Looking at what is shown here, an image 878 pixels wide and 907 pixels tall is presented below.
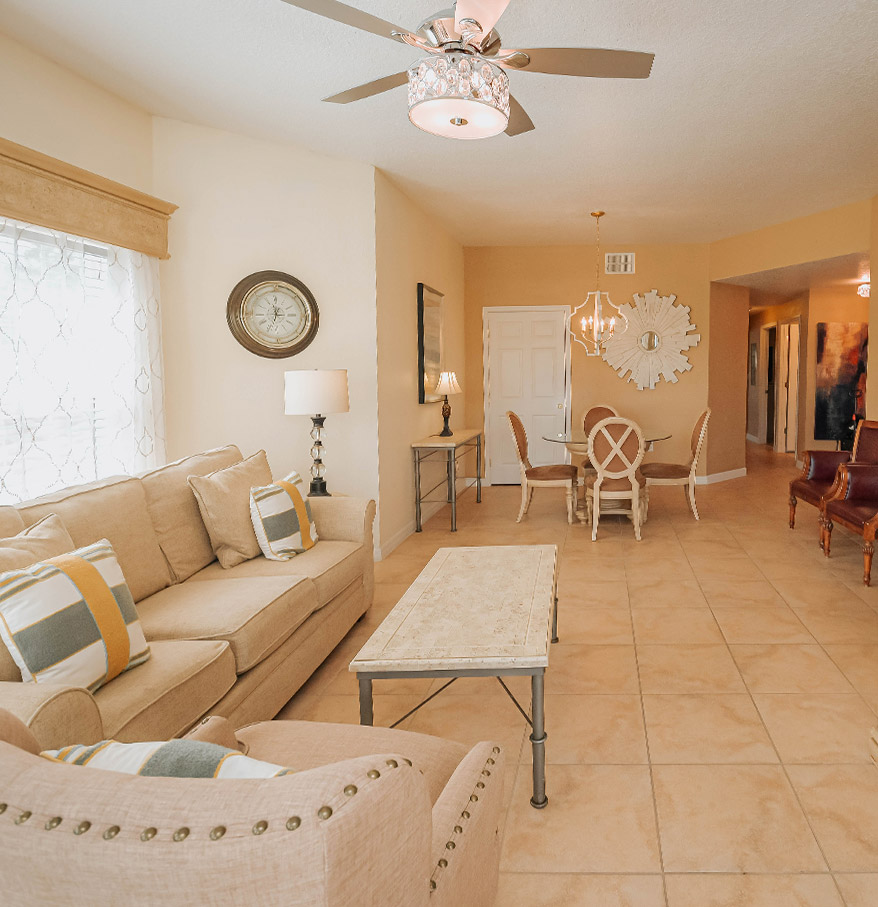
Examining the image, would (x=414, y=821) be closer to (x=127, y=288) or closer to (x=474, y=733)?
(x=474, y=733)

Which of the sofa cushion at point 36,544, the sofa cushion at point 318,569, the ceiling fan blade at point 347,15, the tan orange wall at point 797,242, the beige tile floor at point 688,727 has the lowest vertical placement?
the beige tile floor at point 688,727

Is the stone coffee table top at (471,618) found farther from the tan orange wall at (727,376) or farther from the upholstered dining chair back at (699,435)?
the tan orange wall at (727,376)

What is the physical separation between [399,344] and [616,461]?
6.32 feet

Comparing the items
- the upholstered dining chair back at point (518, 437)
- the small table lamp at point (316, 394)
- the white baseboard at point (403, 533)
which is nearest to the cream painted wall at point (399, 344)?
→ the white baseboard at point (403, 533)

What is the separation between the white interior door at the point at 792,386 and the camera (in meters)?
10.7

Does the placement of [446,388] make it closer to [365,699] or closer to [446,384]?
[446,384]

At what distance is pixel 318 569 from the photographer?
10.9 ft

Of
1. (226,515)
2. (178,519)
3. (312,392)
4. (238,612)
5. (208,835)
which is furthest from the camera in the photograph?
(312,392)

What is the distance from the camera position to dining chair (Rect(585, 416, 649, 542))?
224 inches

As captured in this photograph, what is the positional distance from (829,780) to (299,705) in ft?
6.29

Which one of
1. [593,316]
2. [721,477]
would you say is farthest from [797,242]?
[721,477]

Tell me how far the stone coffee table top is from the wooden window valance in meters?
2.56

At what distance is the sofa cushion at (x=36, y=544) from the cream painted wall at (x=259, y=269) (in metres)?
2.47

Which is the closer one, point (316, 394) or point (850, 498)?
point (316, 394)
